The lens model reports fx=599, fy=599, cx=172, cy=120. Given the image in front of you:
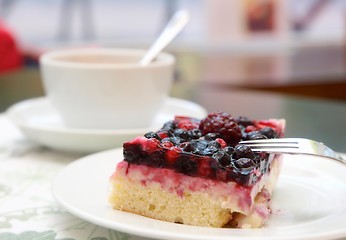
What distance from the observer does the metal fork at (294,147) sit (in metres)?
0.82

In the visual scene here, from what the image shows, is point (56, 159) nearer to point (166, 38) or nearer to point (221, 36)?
point (166, 38)

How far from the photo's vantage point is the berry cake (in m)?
0.79

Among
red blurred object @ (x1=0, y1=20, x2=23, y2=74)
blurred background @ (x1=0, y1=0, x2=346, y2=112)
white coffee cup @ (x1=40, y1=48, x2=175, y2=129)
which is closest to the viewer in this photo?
white coffee cup @ (x1=40, y1=48, x2=175, y2=129)

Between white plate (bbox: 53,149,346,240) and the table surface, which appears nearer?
white plate (bbox: 53,149,346,240)

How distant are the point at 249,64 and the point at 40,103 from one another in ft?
6.93

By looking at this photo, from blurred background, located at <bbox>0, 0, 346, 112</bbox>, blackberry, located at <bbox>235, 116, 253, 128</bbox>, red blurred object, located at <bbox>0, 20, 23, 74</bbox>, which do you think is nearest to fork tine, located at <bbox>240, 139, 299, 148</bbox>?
blackberry, located at <bbox>235, 116, 253, 128</bbox>

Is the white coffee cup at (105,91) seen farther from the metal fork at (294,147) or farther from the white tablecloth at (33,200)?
the metal fork at (294,147)

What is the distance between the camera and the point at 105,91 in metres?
1.25

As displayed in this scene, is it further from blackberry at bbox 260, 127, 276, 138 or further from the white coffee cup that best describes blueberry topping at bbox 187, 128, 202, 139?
the white coffee cup

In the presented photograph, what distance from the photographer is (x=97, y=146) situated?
1142 mm

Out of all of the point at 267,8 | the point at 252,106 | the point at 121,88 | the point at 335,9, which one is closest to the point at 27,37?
the point at 267,8

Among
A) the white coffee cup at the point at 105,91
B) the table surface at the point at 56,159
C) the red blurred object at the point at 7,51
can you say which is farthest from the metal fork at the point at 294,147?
the red blurred object at the point at 7,51

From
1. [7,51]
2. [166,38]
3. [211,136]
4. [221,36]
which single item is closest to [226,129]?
[211,136]

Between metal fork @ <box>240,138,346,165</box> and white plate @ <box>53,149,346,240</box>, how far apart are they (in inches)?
3.2
